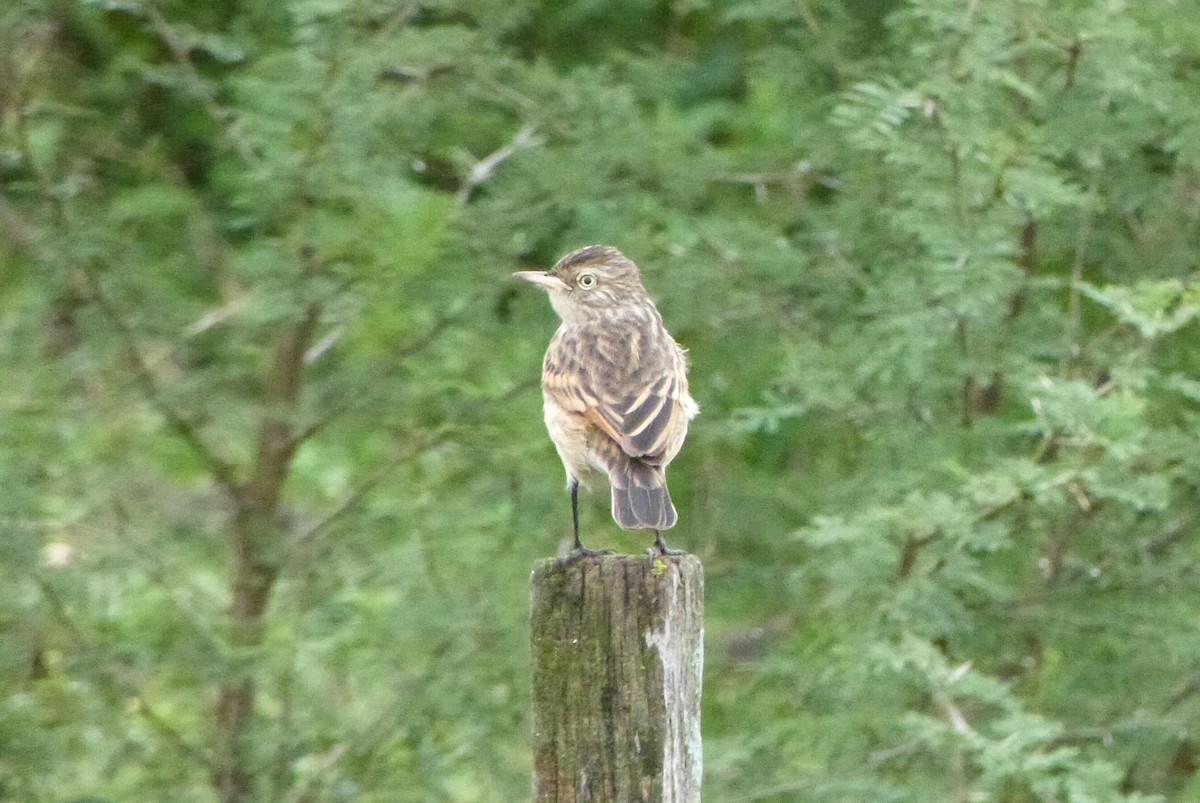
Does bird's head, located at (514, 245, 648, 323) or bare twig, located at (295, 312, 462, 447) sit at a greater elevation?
bird's head, located at (514, 245, 648, 323)

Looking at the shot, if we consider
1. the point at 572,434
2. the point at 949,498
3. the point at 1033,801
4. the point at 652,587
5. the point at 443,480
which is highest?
the point at 652,587

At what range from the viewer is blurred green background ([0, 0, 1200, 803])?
7414 mm

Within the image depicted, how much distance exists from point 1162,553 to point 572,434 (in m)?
3.44

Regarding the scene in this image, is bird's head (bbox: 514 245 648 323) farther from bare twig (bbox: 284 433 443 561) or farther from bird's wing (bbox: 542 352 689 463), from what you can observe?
bare twig (bbox: 284 433 443 561)

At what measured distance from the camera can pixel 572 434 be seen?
6043mm

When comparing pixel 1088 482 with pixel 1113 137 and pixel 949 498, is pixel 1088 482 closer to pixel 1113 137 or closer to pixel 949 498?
pixel 949 498

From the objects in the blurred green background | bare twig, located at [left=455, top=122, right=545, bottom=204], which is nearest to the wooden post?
the blurred green background

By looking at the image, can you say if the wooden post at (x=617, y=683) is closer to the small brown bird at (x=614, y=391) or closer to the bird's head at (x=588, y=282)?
the small brown bird at (x=614, y=391)

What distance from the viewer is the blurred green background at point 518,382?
7.41 metres

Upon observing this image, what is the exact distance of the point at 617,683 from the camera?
4.12 m

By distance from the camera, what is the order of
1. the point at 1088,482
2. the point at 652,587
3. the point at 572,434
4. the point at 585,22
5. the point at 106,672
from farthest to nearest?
the point at 585,22, the point at 106,672, the point at 1088,482, the point at 572,434, the point at 652,587

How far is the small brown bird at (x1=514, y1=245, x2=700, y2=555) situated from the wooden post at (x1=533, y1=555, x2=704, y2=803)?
3.21 feet

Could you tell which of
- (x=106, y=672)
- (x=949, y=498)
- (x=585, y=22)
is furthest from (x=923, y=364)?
(x=106, y=672)

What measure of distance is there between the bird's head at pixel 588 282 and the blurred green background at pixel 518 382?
62 cm
